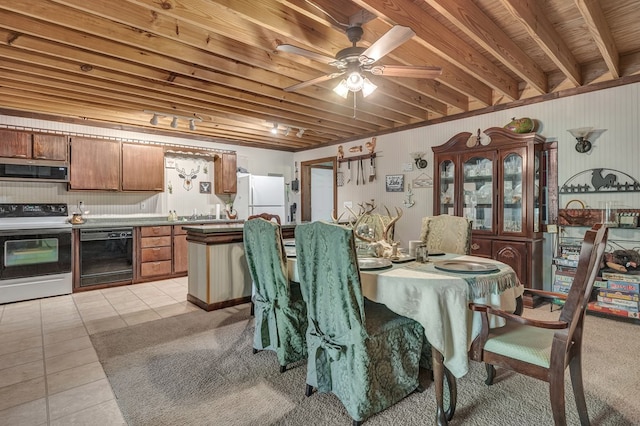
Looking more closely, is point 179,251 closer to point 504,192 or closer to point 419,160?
point 419,160

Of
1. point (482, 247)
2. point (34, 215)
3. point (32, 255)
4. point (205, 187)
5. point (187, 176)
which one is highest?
point (187, 176)

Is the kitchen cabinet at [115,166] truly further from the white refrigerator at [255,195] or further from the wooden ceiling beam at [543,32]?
the wooden ceiling beam at [543,32]

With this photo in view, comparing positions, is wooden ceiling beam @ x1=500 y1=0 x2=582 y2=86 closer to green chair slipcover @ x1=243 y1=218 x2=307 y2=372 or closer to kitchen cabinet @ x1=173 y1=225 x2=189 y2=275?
green chair slipcover @ x1=243 y1=218 x2=307 y2=372

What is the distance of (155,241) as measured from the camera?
16.7ft

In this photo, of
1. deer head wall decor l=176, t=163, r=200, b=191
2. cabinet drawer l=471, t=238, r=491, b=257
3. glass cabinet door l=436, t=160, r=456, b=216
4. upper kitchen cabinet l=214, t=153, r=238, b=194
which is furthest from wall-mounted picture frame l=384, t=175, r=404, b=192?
deer head wall decor l=176, t=163, r=200, b=191

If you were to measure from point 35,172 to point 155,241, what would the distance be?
1698 millimetres

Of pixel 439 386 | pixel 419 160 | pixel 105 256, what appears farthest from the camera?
pixel 419 160

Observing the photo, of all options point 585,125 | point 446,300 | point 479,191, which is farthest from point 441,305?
point 585,125

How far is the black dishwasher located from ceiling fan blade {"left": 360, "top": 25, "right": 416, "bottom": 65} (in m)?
4.17

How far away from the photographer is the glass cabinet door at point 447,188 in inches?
172

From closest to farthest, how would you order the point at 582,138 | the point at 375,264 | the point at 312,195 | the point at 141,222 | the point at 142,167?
1. the point at 375,264
2. the point at 582,138
3. the point at 141,222
4. the point at 142,167
5. the point at 312,195

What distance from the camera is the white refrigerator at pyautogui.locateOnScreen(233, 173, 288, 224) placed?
654 centimetres

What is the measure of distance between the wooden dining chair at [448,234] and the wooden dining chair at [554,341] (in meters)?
1.14

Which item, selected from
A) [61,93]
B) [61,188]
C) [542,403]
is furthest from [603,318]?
[61,188]
